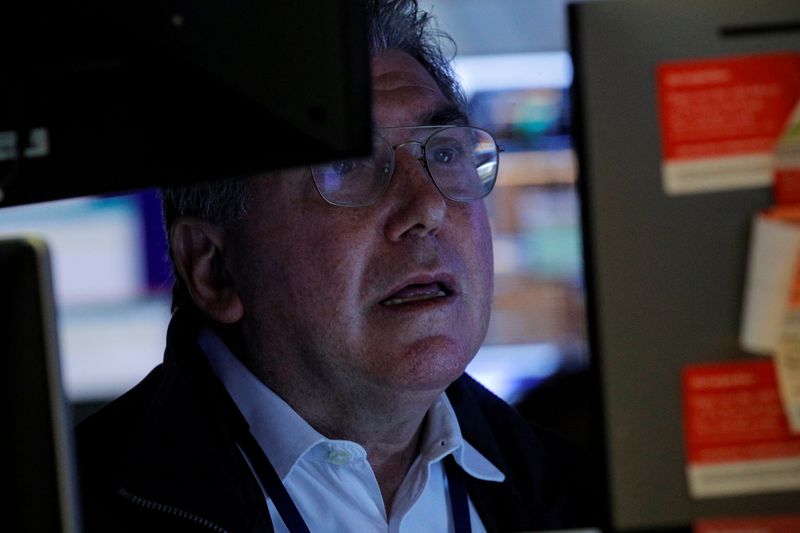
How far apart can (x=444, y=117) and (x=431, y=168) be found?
0.13 meters

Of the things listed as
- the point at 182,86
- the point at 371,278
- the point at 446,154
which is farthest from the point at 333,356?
the point at 182,86

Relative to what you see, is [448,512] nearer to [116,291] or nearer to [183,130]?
[183,130]

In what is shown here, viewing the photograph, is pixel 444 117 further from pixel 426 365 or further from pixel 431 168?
pixel 426 365

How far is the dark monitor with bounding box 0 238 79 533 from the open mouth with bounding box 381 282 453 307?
30.7 inches

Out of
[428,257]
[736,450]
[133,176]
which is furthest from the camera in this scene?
[428,257]

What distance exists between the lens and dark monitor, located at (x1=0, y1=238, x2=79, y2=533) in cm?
95

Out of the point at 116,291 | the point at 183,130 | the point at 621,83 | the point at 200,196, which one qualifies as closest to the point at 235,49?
the point at 183,130

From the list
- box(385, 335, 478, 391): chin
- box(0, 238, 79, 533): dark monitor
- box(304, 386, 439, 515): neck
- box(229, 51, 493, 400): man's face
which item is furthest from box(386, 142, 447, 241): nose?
box(0, 238, 79, 533): dark monitor

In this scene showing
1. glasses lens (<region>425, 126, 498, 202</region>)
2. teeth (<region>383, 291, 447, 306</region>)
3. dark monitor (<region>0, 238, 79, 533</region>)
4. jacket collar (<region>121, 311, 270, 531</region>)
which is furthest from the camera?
glasses lens (<region>425, 126, 498, 202</region>)

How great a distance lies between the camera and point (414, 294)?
1684 millimetres

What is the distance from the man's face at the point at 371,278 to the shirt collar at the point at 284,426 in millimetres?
44

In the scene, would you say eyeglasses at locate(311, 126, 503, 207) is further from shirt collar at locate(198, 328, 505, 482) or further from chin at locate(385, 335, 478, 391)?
shirt collar at locate(198, 328, 505, 482)

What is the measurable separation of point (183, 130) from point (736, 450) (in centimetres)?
63

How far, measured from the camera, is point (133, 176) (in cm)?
107
